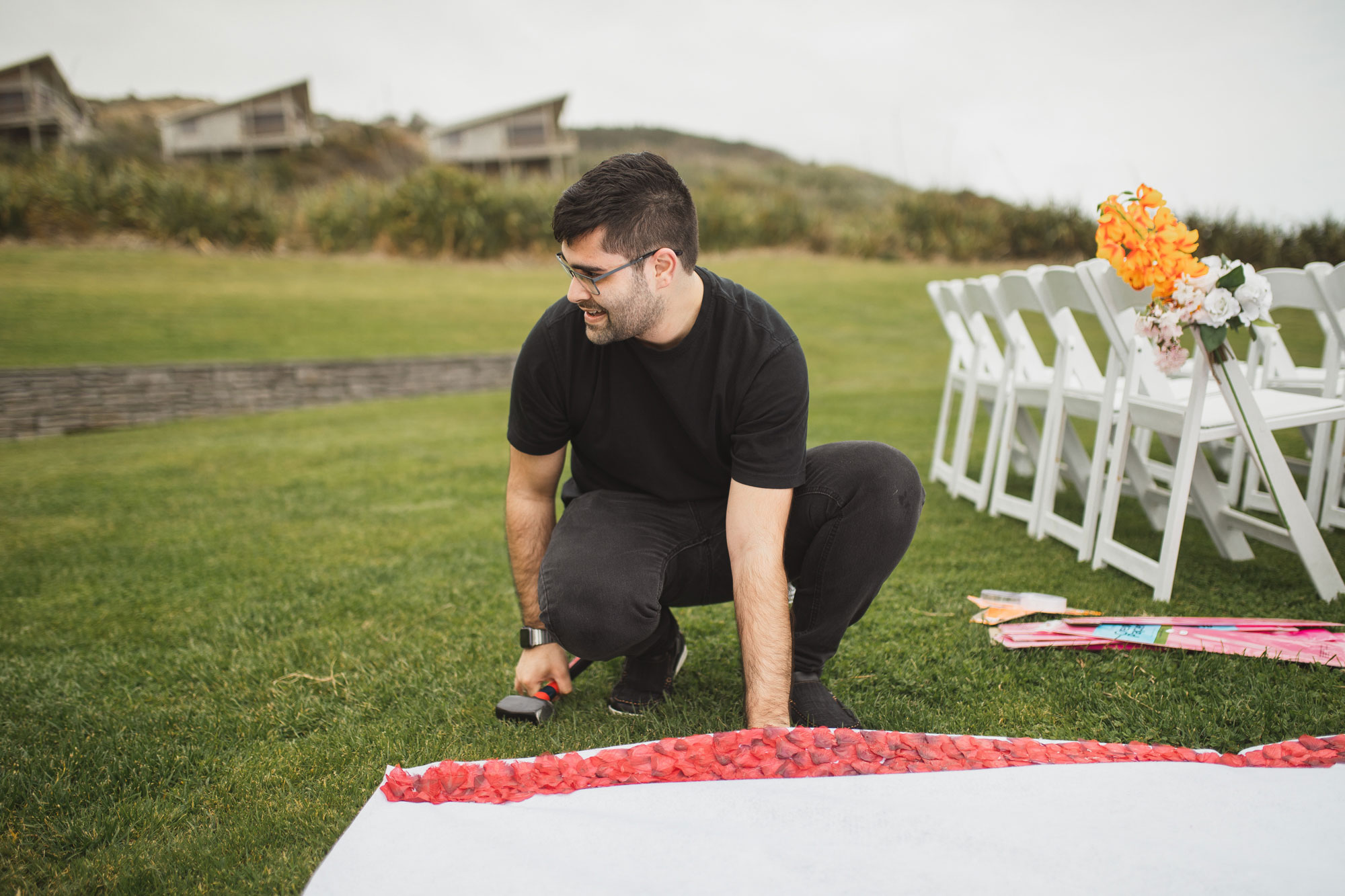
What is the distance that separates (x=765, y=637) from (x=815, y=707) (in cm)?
33

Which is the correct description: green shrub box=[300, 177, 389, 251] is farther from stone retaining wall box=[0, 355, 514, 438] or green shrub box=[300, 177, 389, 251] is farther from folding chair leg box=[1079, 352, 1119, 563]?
folding chair leg box=[1079, 352, 1119, 563]

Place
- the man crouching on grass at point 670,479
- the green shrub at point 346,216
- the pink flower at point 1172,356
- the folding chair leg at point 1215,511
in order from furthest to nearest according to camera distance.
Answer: the green shrub at point 346,216
the folding chair leg at point 1215,511
the pink flower at point 1172,356
the man crouching on grass at point 670,479

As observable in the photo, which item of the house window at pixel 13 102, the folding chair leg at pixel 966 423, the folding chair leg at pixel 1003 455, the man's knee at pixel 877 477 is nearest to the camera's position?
the man's knee at pixel 877 477

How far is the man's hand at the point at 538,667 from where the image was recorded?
6.95ft

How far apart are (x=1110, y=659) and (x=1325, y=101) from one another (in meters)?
5.74

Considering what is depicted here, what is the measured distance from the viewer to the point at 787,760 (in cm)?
159

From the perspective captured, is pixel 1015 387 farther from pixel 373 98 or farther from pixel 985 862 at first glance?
pixel 373 98

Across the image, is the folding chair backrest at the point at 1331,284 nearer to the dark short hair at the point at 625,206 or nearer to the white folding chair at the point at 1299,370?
the white folding chair at the point at 1299,370

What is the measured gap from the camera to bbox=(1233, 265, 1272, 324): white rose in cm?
250

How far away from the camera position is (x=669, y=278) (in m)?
1.94

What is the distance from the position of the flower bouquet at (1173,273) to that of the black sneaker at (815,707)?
1701mm

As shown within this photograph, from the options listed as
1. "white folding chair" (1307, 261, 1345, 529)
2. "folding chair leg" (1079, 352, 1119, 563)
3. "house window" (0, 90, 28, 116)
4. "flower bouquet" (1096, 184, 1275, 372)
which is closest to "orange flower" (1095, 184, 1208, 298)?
"flower bouquet" (1096, 184, 1275, 372)

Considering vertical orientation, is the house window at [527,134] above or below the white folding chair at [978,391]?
above

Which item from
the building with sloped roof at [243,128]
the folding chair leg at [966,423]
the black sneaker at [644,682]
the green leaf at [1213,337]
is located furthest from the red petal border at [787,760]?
the building with sloped roof at [243,128]
